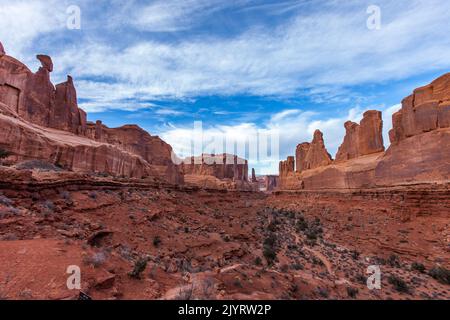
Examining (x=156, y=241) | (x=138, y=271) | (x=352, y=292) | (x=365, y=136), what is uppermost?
(x=365, y=136)

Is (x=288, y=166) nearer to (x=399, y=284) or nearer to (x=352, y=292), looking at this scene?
(x=399, y=284)

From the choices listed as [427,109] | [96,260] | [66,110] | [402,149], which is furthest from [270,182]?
[96,260]

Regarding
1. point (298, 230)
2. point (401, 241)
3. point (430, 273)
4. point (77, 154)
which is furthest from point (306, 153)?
point (77, 154)

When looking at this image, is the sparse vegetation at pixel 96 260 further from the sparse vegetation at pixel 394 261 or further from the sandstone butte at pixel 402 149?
the sandstone butte at pixel 402 149

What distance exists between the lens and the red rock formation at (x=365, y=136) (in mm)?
36875

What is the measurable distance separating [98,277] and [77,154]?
32390 millimetres

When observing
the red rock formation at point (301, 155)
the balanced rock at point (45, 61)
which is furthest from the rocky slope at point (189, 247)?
the balanced rock at point (45, 61)

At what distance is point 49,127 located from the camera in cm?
4025

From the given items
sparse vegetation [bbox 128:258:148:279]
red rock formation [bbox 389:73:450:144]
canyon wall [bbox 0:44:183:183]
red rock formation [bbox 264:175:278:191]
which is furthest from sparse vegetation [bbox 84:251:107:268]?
red rock formation [bbox 264:175:278:191]

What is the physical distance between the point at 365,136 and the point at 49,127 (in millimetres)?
56724

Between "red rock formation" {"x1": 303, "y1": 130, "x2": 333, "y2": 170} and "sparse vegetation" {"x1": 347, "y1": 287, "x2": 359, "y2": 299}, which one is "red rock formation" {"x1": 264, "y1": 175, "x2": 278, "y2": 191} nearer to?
"red rock formation" {"x1": 303, "y1": 130, "x2": 333, "y2": 170}

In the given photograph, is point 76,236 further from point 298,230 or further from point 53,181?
point 298,230
